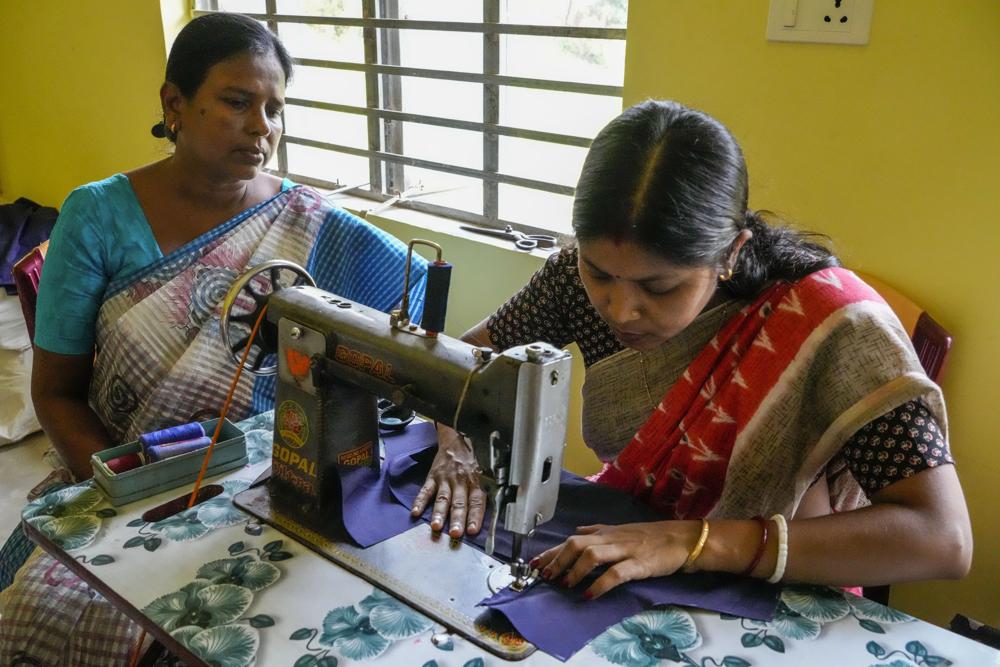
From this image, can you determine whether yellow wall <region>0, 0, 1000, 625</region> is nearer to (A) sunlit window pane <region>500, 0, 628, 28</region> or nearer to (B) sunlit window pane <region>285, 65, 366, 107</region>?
(A) sunlit window pane <region>500, 0, 628, 28</region>

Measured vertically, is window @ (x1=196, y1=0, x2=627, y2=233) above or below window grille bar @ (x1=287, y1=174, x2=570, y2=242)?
above

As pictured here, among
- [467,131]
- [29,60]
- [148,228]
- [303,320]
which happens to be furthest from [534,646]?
[29,60]

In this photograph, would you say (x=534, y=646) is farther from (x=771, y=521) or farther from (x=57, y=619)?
(x=57, y=619)

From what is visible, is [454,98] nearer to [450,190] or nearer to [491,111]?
[491,111]

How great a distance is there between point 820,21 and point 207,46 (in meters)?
1.17

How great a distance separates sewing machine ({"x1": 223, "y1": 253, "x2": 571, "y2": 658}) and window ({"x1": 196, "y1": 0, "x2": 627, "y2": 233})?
1.30 metres

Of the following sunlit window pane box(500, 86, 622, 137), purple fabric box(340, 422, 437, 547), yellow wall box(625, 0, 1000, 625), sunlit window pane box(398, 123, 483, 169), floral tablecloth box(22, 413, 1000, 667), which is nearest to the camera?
floral tablecloth box(22, 413, 1000, 667)

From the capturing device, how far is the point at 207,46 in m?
1.65

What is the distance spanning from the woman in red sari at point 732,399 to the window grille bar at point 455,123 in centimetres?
107

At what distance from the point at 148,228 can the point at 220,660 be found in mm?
1026

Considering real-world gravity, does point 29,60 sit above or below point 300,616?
above

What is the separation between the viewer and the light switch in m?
1.59

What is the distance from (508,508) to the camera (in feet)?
3.32

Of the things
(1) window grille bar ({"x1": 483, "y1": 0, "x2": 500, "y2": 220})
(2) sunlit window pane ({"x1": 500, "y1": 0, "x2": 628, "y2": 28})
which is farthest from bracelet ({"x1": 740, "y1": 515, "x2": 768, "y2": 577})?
(1) window grille bar ({"x1": 483, "y1": 0, "x2": 500, "y2": 220})
